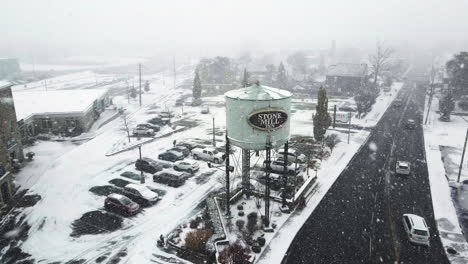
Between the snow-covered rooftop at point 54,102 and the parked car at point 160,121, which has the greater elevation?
the snow-covered rooftop at point 54,102

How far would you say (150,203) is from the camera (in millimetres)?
30672

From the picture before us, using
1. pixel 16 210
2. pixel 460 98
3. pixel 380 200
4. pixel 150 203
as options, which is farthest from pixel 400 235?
pixel 460 98

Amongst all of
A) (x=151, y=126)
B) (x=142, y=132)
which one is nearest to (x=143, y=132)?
(x=142, y=132)

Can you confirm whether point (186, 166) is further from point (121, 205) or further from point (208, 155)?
point (121, 205)

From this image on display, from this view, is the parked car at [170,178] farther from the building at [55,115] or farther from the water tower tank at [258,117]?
the building at [55,115]

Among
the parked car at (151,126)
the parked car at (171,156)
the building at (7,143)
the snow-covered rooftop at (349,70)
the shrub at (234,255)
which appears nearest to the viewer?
the shrub at (234,255)

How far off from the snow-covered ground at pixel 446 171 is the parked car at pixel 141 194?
2394 centimetres

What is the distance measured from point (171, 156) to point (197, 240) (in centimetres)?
1934

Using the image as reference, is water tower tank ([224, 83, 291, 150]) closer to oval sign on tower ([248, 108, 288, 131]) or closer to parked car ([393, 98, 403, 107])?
oval sign on tower ([248, 108, 288, 131])

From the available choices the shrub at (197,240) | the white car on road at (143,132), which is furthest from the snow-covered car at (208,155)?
the shrub at (197,240)

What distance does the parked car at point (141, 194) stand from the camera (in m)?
30.5

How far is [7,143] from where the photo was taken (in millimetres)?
37750

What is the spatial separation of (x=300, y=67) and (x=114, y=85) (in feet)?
236

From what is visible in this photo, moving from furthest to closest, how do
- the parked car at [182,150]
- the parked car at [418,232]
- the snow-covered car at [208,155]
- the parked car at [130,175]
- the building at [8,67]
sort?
the building at [8,67] → the parked car at [182,150] → the snow-covered car at [208,155] → the parked car at [130,175] → the parked car at [418,232]
